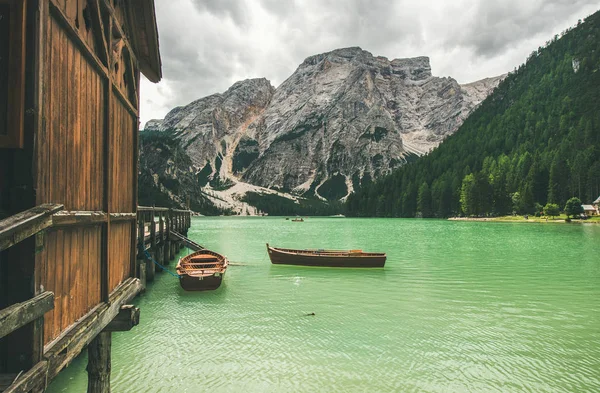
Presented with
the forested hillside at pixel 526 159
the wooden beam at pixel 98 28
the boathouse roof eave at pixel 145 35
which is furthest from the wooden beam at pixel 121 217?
the forested hillside at pixel 526 159

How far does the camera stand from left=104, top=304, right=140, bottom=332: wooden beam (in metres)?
8.32

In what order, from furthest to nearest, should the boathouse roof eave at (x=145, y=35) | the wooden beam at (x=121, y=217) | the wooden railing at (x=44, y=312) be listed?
the boathouse roof eave at (x=145, y=35) → the wooden beam at (x=121, y=217) → the wooden railing at (x=44, y=312)

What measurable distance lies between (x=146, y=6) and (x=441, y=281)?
23.2 metres

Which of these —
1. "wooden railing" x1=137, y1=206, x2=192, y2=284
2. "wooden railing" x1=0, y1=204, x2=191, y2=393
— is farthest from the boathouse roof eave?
"wooden railing" x1=137, y1=206, x2=192, y2=284

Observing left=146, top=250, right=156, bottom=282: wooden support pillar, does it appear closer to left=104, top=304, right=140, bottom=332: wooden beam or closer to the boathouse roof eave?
the boathouse roof eave

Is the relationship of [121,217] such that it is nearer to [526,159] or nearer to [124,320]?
[124,320]

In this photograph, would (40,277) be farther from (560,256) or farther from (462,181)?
(462,181)

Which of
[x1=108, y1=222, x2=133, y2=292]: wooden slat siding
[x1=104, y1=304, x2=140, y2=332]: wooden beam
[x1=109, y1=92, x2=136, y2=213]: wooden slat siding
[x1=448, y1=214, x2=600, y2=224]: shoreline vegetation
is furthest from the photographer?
[x1=448, y1=214, x2=600, y2=224]: shoreline vegetation

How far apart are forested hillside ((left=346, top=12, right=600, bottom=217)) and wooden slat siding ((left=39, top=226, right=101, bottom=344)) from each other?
128436mm

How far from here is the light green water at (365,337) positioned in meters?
11.0

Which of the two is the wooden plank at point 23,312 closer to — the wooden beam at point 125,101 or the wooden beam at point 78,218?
the wooden beam at point 78,218

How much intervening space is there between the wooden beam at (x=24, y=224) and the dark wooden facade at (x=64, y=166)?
25 centimetres

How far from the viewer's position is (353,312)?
18266 millimetres

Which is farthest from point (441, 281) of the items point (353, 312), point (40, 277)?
point (40, 277)
